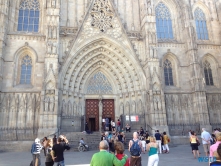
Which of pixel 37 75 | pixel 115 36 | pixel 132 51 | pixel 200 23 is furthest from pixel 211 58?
pixel 37 75

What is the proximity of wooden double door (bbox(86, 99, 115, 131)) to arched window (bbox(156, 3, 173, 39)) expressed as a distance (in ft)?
35.2

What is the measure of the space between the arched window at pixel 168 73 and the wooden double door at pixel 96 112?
7008 mm

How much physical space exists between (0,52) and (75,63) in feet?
23.7

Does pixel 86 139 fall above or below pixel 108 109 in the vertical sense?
below

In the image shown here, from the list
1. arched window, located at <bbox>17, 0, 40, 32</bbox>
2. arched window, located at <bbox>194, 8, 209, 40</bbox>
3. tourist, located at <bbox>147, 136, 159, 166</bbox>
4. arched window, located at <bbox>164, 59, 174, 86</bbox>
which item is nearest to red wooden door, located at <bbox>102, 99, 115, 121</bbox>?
arched window, located at <bbox>164, 59, 174, 86</bbox>

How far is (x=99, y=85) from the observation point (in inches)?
893

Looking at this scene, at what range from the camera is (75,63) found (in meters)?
21.0

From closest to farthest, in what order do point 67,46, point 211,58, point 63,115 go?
1. point 63,115
2. point 67,46
3. point 211,58

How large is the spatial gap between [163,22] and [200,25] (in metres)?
5.27

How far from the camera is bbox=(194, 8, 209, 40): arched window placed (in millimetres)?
25688

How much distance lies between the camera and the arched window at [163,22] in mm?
24734

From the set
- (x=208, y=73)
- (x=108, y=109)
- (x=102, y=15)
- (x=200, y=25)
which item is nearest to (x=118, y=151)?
(x=108, y=109)

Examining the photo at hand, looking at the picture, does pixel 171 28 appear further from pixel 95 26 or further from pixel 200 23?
pixel 95 26

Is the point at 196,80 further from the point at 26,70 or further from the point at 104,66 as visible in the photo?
the point at 26,70
